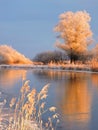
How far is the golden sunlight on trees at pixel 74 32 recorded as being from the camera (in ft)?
170

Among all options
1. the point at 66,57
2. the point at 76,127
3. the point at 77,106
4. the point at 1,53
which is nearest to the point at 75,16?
the point at 66,57

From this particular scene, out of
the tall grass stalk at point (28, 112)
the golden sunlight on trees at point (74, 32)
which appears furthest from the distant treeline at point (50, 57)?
the tall grass stalk at point (28, 112)

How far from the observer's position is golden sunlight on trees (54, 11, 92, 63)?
51.8 m

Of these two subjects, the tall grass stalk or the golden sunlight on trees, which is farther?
the golden sunlight on trees

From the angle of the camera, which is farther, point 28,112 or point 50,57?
point 50,57

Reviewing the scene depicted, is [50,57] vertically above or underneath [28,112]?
above

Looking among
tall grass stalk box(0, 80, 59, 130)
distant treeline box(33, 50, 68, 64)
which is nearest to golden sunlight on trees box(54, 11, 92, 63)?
distant treeline box(33, 50, 68, 64)

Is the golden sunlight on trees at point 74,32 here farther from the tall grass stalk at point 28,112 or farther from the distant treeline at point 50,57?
the tall grass stalk at point 28,112

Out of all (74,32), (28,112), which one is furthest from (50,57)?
(28,112)

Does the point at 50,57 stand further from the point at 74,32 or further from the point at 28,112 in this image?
the point at 28,112

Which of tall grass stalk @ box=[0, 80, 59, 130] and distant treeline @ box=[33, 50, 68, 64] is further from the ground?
distant treeline @ box=[33, 50, 68, 64]

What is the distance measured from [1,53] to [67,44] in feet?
27.4

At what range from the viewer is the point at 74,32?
170 ft

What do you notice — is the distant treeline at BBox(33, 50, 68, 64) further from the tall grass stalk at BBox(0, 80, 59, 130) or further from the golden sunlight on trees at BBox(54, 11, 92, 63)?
the tall grass stalk at BBox(0, 80, 59, 130)
